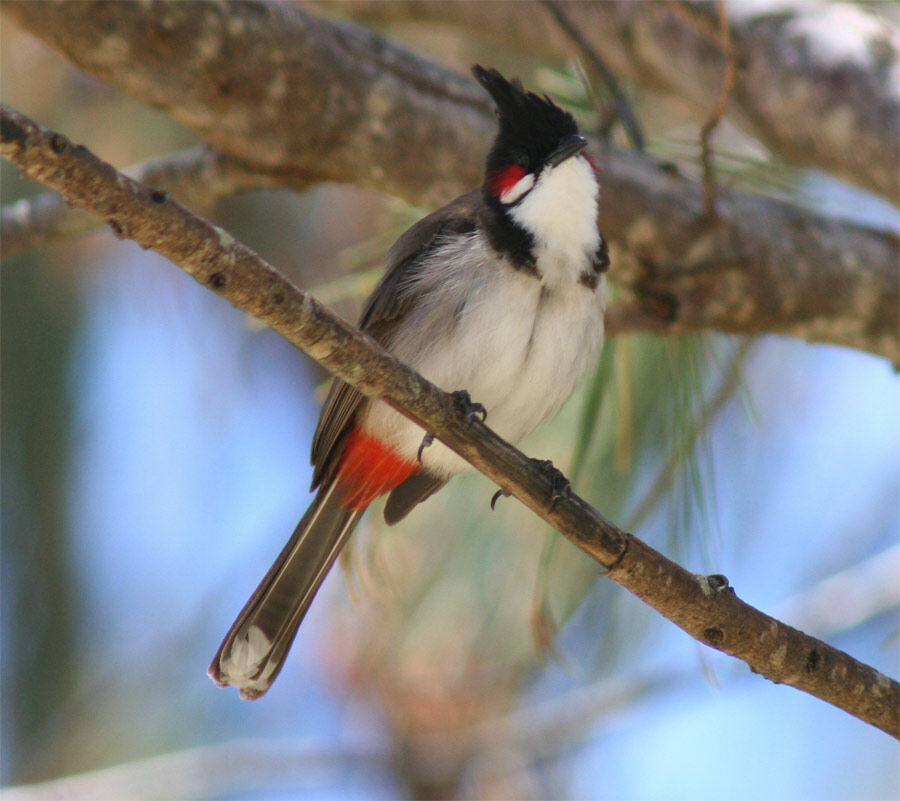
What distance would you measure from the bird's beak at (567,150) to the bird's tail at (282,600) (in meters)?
0.82

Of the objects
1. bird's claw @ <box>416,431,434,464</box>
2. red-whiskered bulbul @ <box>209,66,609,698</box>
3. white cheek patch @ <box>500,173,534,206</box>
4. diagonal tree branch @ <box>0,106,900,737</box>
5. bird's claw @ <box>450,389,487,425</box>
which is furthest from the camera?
white cheek patch @ <box>500,173,534,206</box>

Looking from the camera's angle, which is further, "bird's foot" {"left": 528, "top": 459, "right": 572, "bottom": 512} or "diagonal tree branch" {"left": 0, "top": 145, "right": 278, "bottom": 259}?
"diagonal tree branch" {"left": 0, "top": 145, "right": 278, "bottom": 259}

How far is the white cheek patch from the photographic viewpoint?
226cm

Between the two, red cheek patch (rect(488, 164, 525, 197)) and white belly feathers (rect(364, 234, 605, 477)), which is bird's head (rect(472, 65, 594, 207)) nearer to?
Result: red cheek patch (rect(488, 164, 525, 197))

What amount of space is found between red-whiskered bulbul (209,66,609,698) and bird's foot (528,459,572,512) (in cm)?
32

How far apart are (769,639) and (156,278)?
8.00ft

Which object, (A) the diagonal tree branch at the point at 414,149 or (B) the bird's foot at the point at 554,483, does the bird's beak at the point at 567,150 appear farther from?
(B) the bird's foot at the point at 554,483

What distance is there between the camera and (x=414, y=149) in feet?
8.29

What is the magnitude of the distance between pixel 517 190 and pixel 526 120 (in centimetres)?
16

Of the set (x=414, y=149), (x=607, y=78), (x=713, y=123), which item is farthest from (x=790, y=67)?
(x=414, y=149)

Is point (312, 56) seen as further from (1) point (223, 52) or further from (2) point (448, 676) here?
(2) point (448, 676)

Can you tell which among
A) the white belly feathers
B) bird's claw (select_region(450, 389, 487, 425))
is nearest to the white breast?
the white belly feathers

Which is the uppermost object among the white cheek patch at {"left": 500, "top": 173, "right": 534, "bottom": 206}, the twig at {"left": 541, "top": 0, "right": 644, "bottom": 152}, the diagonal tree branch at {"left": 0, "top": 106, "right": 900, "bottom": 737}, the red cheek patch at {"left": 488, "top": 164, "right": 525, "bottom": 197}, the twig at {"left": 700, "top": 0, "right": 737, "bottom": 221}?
the twig at {"left": 541, "top": 0, "right": 644, "bottom": 152}

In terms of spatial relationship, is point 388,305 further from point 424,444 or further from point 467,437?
point 467,437
